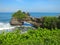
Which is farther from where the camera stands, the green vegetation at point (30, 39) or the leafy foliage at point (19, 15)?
the leafy foliage at point (19, 15)

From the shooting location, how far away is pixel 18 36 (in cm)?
509

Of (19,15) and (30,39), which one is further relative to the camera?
(19,15)

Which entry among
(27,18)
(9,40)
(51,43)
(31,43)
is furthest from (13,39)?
(27,18)

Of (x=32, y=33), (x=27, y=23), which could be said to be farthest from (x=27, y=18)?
(x=32, y=33)

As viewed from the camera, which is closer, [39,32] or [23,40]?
[23,40]

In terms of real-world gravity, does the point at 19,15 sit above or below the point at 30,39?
below

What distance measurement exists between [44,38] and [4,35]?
1045 millimetres

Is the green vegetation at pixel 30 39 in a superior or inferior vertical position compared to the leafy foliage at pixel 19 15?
superior

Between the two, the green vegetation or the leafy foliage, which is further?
the leafy foliage

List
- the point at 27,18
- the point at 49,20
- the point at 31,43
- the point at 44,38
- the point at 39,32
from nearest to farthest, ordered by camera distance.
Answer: the point at 31,43 → the point at 44,38 → the point at 39,32 → the point at 49,20 → the point at 27,18

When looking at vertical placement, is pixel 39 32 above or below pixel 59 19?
above

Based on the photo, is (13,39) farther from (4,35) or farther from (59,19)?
(59,19)

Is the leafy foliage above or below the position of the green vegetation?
below

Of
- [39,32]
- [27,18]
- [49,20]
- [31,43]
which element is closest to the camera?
[31,43]
